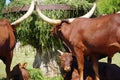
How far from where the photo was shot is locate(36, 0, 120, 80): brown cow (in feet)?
10.3

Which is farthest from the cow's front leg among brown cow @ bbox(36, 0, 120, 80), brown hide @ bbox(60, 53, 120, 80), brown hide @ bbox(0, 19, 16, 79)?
brown hide @ bbox(0, 19, 16, 79)

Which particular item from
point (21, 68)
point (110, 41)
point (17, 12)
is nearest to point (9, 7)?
point (17, 12)

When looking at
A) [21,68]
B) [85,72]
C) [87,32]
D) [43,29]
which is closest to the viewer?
[87,32]

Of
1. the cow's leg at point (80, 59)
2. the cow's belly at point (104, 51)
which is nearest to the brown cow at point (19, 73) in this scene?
the cow's leg at point (80, 59)

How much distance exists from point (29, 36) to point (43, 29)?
0.27 m

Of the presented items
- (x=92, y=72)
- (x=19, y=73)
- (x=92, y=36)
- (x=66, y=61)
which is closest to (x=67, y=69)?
(x=66, y=61)

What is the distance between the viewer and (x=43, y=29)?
4.23 meters

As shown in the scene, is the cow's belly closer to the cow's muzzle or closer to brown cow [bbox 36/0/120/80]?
brown cow [bbox 36/0/120/80]

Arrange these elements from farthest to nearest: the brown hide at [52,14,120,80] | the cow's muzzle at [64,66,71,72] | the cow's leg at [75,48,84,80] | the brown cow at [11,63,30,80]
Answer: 1. the brown cow at [11,63,30,80]
2. the cow's muzzle at [64,66,71,72]
3. the cow's leg at [75,48,84,80]
4. the brown hide at [52,14,120,80]

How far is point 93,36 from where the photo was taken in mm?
3270

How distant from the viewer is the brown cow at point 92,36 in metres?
3.14

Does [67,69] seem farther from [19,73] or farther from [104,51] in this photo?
[19,73]

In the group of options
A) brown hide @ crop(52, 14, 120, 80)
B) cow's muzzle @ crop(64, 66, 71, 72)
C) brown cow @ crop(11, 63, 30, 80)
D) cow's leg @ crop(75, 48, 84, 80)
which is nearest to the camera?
brown hide @ crop(52, 14, 120, 80)

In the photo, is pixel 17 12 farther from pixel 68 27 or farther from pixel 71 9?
pixel 68 27
